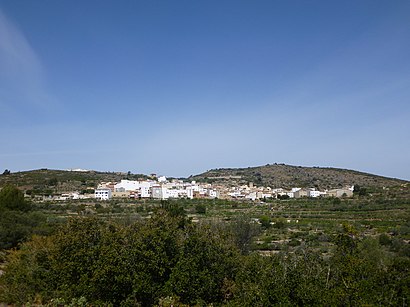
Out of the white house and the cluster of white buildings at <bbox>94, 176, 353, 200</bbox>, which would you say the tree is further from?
the cluster of white buildings at <bbox>94, 176, 353, 200</bbox>

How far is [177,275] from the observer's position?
1304 cm

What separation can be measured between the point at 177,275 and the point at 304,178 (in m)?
118

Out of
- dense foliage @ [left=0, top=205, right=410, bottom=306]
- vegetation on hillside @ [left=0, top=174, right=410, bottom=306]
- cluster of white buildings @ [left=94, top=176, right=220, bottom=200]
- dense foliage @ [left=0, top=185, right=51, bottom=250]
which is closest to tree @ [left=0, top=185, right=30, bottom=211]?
dense foliage @ [left=0, top=185, right=51, bottom=250]

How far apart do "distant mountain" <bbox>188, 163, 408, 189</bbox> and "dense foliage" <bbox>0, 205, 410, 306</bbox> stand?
9765 centimetres

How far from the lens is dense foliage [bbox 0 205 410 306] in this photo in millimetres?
A: 11055

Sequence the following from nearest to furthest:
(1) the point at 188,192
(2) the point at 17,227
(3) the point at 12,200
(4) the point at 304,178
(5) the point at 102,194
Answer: (2) the point at 17,227, (3) the point at 12,200, (5) the point at 102,194, (1) the point at 188,192, (4) the point at 304,178

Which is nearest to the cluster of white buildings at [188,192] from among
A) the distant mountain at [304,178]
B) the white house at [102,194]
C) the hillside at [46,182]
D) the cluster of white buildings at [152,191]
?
the cluster of white buildings at [152,191]

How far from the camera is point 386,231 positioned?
39.5 m

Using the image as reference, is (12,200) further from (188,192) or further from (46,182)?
(188,192)

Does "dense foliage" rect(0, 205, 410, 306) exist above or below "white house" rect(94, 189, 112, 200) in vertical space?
below

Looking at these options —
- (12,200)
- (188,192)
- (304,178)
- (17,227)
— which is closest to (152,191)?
(188,192)

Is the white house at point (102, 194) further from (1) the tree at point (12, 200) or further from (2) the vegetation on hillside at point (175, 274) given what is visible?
(2) the vegetation on hillside at point (175, 274)

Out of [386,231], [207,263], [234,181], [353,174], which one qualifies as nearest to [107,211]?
[386,231]

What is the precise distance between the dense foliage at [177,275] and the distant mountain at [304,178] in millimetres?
97654
